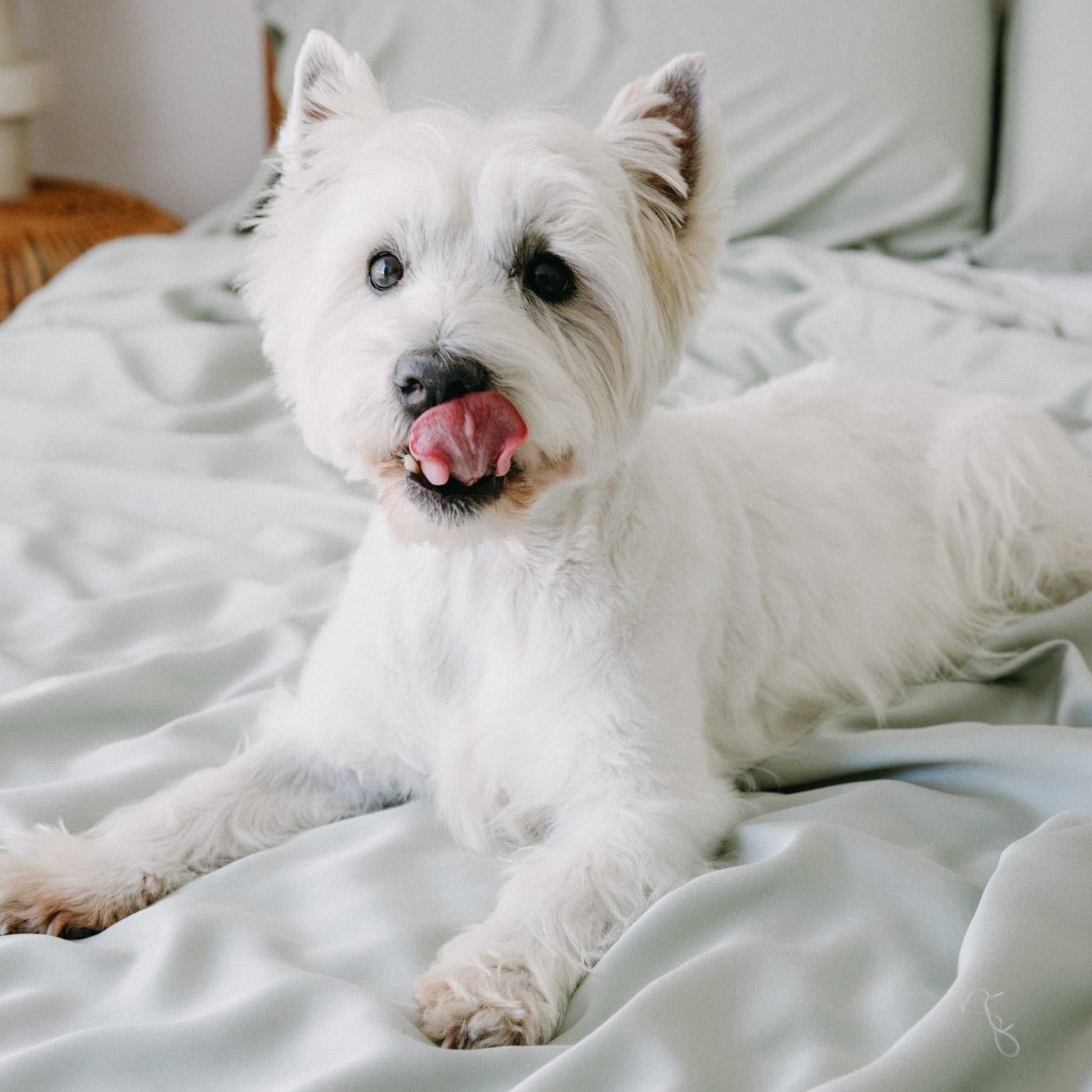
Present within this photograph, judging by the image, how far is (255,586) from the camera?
2229mm

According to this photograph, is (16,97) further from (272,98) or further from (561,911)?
(561,911)

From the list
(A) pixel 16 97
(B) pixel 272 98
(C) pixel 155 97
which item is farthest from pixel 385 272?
(C) pixel 155 97

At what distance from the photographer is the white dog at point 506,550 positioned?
1428 millimetres

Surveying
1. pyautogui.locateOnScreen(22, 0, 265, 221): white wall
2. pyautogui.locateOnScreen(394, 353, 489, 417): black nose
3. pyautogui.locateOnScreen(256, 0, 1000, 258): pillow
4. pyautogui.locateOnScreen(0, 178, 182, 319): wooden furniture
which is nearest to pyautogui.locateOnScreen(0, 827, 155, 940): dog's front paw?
pyautogui.locateOnScreen(394, 353, 489, 417): black nose

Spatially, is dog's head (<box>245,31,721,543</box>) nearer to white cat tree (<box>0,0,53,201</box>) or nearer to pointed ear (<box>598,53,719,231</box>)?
pointed ear (<box>598,53,719,231</box>)

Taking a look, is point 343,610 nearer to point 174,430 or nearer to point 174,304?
point 174,430

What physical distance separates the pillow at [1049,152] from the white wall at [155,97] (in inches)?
103

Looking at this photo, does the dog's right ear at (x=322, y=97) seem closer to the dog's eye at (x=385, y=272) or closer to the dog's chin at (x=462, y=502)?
the dog's eye at (x=385, y=272)

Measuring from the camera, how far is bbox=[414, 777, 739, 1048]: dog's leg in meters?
1.29

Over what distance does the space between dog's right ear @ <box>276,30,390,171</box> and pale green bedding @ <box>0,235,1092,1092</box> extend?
0.79 m

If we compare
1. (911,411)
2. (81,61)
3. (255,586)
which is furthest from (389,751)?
(81,61)

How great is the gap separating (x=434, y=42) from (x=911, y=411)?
5.94ft

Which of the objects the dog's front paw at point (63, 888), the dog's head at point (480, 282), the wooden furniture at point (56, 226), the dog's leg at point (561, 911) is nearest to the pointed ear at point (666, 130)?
the dog's head at point (480, 282)

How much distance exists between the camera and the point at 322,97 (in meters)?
1.68
